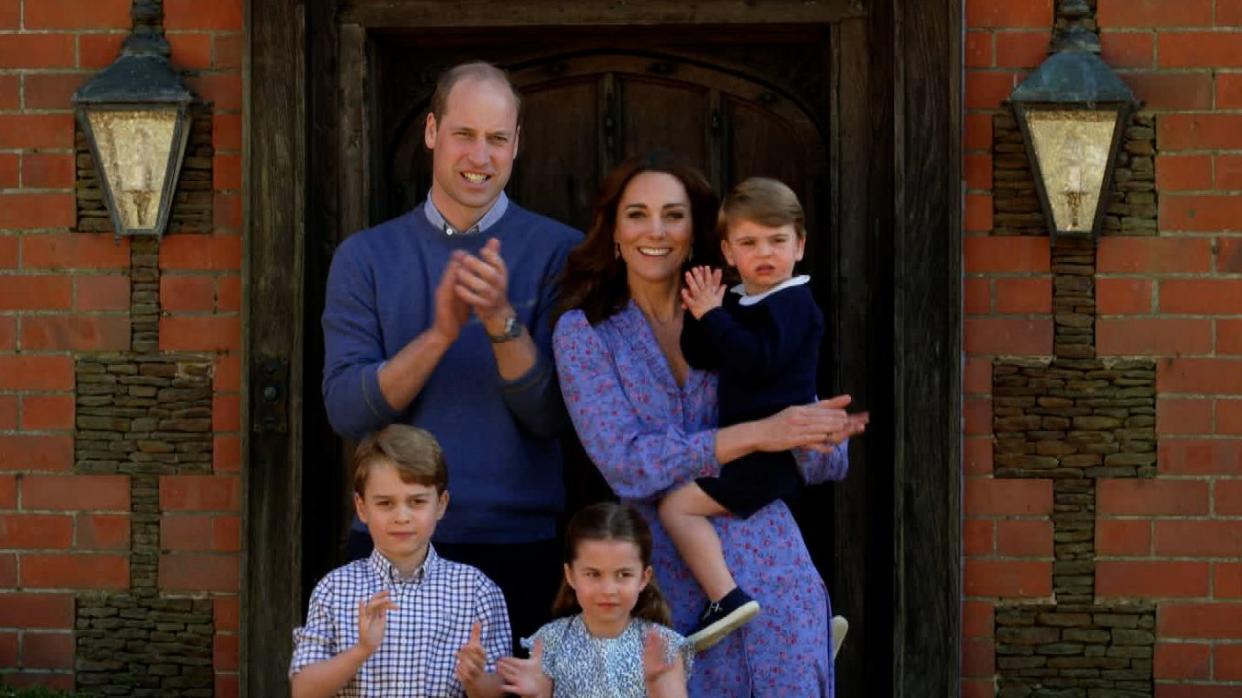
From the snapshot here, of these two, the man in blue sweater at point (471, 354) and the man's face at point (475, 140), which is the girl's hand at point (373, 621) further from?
the man's face at point (475, 140)

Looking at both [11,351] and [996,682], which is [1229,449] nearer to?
[996,682]

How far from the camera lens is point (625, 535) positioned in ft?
12.1

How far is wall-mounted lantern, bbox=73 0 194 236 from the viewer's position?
4820 mm

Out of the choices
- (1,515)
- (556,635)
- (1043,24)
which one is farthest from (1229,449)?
(1,515)

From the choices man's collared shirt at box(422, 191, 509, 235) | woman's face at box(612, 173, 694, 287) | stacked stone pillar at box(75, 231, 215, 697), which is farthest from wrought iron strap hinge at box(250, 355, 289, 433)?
woman's face at box(612, 173, 694, 287)

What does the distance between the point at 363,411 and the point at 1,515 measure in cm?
153

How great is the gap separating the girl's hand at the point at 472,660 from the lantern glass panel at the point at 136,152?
179 cm

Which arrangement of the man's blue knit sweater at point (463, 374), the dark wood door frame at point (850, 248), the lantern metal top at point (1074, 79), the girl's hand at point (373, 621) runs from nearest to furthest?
the girl's hand at point (373, 621) → the man's blue knit sweater at point (463, 374) → the lantern metal top at point (1074, 79) → the dark wood door frame at point (850, 248)

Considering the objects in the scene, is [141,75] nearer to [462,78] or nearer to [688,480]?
[462,78]

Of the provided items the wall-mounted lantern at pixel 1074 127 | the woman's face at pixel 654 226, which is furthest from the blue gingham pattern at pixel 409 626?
the wall-mounted lantern at pixel 1074 127

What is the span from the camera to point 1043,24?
4785 mm

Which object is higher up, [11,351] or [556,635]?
[11,351]

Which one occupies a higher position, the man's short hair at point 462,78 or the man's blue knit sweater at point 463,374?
the man's short hair at point 462,78

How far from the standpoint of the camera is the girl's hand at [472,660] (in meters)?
3.59
